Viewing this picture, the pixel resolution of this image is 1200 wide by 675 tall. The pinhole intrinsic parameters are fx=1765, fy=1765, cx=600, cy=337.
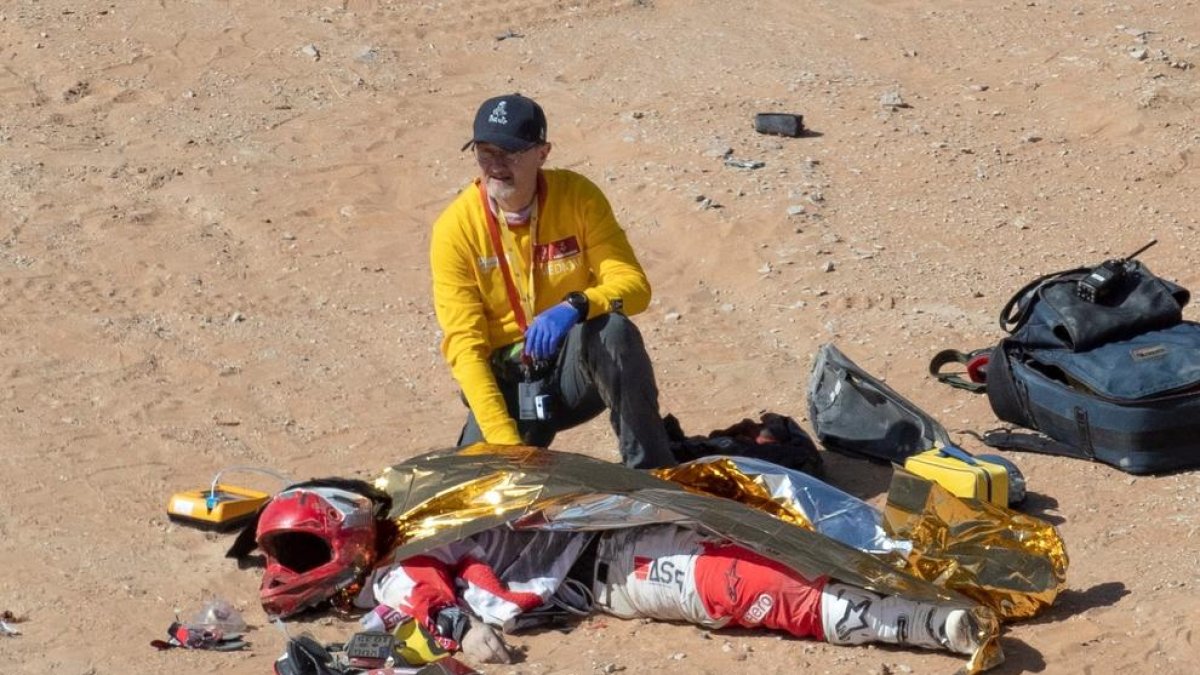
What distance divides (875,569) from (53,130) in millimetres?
6066

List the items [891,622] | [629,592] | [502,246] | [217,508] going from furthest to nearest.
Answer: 1. [217,508]
2. [502,246]
3. [629,592]
4. [891,622]

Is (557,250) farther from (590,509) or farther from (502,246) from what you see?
(590,509)

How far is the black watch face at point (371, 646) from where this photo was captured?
4488mm

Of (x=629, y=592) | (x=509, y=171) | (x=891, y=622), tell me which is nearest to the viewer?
(x=891, y=622)

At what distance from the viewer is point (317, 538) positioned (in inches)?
196

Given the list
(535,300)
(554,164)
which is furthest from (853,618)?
(554,164)

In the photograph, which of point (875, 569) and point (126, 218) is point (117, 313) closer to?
point (126, 218)

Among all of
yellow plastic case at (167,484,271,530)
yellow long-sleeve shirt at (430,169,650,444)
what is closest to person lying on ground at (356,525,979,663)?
yellow long-sleeve shirt at (430,169,650,444)

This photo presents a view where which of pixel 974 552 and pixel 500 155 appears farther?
pixel 500 155

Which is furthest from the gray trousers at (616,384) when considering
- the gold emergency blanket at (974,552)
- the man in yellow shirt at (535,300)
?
the gold emergency blanket at (974,552)

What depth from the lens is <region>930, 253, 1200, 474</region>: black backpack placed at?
5.61m

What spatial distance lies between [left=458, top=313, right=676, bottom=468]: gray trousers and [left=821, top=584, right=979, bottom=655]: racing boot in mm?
935

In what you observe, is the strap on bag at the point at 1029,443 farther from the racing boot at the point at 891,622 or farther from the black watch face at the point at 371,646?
the black watch face at the point at 371,646

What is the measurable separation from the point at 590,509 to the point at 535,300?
0.90 meters
